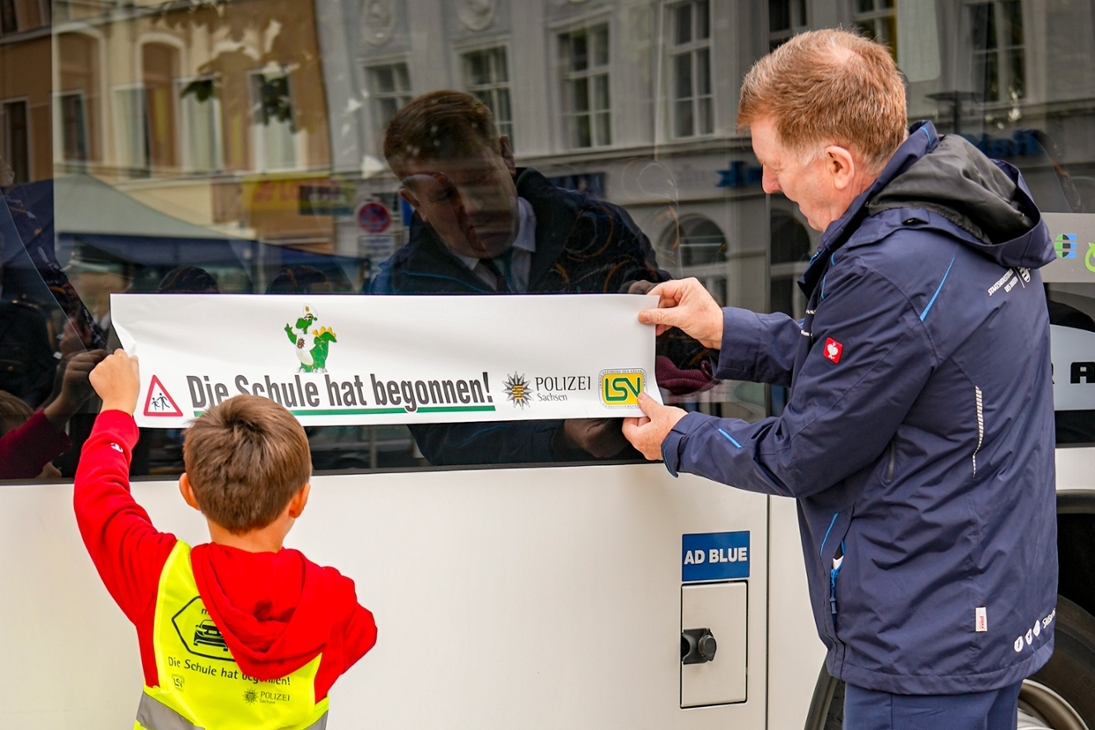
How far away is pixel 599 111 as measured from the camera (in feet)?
7.80

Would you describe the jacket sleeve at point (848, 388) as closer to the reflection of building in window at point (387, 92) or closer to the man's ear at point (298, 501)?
the man's ear at point (298, 501)

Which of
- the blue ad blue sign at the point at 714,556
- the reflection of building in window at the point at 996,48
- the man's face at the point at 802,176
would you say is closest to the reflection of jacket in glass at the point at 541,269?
the blue ad blue sign at the point at 714,556

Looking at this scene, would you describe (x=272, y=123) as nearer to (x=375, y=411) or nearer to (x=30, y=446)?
(x=375, y=411)

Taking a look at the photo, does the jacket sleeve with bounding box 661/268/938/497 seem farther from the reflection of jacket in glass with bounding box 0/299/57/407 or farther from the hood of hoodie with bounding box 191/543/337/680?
the reflection of jacket in glass with bounding box 0/299/57/407

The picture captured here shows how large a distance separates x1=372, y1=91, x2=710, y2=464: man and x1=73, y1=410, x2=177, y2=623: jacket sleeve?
635 mm

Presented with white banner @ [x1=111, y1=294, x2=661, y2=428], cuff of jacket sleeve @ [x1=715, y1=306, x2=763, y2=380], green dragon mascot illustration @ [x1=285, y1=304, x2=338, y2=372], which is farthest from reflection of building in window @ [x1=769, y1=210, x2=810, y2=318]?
green dragon mascot illustration @ [x1=285, y1=304, x2=338, y2=372]

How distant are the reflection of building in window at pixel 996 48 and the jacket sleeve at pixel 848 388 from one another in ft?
3.77

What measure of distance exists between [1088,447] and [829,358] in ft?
4.39

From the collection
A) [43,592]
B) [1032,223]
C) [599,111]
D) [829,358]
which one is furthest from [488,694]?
[1032,223]

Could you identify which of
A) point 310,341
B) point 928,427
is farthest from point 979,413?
point 310,341

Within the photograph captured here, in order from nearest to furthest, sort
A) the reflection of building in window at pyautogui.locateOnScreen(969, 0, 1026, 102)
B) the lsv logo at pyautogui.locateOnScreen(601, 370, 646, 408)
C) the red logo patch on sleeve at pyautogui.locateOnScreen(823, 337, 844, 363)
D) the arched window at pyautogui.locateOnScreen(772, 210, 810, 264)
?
the red logo patch on sleeve at pyautogui.locateOnScreen(823, 337, 844, 363) → the lsv logo at pyautogui.locateOnScreen(601, 370, 646, 408) → the arched window at pyautogui.locateOnScreen(772, 210, 810, 264) → the reflection of building in window at pyautogui.locateOnScreen(969, 0, 1026, 102)

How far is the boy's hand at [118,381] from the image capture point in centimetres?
209

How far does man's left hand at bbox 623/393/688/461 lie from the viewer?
7.63ft

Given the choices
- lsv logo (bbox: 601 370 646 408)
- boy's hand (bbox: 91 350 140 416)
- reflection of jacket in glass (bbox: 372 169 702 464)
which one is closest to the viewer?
boy's hand (bbox: 91 350 140 416)
